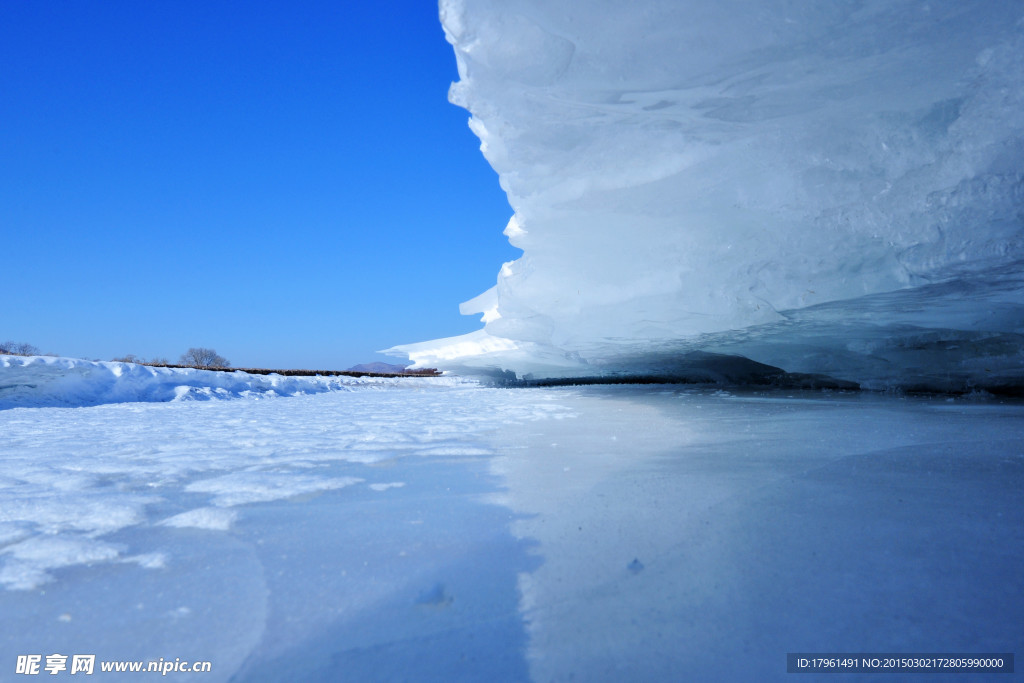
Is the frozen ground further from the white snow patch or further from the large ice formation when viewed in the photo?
the large ice formation

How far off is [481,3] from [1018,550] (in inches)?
91.4

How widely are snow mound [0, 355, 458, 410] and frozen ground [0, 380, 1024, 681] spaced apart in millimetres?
4945

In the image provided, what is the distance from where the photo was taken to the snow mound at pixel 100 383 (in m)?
5.26

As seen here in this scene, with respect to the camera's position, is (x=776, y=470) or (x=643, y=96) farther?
(x=643, y=96)

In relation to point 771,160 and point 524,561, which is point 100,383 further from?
point 771,160

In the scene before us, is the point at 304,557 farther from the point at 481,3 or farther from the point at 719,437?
the point at 481,3

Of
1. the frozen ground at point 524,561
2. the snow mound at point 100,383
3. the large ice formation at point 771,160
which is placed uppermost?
the large ice formation at point 771,160

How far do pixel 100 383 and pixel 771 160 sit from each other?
23.8 feet

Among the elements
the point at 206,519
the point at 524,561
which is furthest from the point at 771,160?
the point at 206,519

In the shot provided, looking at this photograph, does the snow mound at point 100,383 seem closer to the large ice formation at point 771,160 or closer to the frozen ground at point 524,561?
the frozen ground at point 524,561

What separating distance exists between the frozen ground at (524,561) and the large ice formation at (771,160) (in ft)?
3.86

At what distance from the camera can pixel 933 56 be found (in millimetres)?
1836

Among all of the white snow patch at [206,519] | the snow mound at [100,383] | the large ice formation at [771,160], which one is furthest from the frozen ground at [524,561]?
the snow mound at [100,383]

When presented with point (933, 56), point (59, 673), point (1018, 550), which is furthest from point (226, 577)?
point (933, 56)
